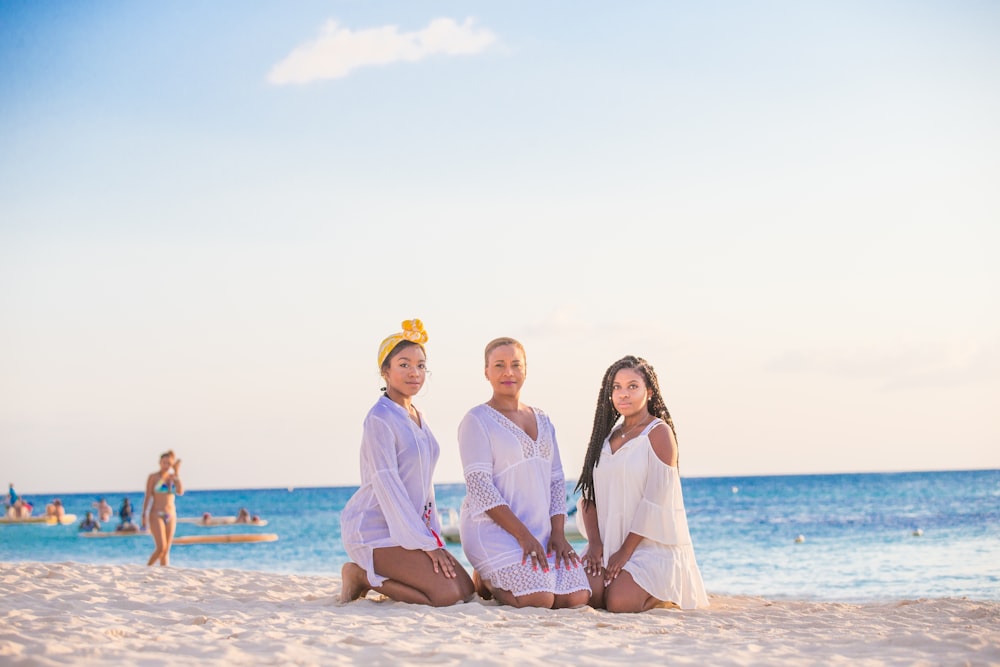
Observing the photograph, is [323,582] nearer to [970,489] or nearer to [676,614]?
[676,614]

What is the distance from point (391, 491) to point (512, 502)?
92 centimetres

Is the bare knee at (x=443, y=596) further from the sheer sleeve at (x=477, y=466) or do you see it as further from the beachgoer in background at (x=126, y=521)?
the beachgoer in background at (x=126, y=521)

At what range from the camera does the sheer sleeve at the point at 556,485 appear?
7.46 m

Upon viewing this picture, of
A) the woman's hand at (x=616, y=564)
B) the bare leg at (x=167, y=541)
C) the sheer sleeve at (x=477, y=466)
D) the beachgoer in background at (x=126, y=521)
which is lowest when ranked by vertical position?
the beachgoer in background at (x=126, y=521)

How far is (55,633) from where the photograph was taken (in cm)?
523

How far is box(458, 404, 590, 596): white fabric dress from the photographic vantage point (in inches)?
277

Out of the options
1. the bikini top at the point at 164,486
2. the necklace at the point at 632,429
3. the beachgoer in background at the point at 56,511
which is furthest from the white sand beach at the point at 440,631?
the beachgoer in background at the point at 56,511

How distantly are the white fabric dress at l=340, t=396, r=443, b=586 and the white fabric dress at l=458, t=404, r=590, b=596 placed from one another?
0.99 feet

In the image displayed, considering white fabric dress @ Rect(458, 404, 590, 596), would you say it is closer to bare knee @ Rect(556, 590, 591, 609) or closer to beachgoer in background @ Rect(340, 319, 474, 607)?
bare knee @ Rect(556, 590, 591, 609)

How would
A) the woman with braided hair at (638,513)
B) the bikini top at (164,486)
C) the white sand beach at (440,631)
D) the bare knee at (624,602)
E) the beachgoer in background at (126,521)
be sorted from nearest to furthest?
the white sand beach at (440,631), the bare knee at (624,602), the woman with braided hair at (638,513), the bikini top at (164,486), the beachgoer in background at (126,521)

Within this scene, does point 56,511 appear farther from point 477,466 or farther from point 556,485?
point 477,466

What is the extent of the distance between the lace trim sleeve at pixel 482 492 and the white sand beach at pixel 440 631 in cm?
71

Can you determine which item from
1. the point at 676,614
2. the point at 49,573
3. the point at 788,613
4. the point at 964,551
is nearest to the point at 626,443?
the point at 676,614

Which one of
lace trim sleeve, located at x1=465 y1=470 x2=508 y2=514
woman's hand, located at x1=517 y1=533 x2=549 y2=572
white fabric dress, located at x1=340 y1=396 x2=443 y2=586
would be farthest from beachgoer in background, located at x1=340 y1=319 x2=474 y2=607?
woman's hand, located at x1=517 y1=533 x2=549 y2=572
